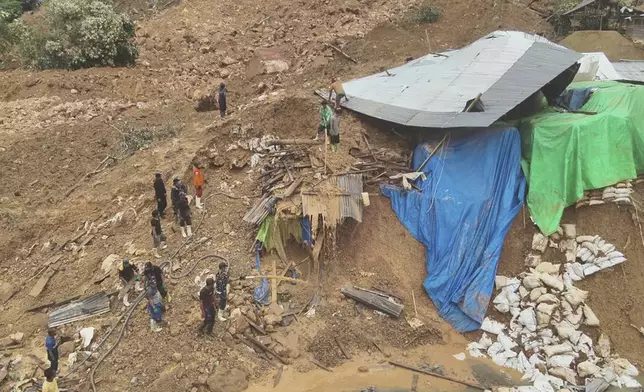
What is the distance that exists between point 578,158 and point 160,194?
8.93 m

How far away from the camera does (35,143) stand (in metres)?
15.2

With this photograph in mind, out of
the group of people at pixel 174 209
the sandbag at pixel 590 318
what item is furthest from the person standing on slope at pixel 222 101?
the sandbag at pixel 590 318

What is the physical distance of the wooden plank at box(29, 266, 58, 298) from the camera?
1095cm

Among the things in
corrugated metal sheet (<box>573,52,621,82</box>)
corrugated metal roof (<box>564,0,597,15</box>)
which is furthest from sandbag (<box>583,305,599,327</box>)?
corrugated metal roof (<box>564,0,597,15</box>)

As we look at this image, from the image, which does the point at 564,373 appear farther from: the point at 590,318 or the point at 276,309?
the point at 276,309

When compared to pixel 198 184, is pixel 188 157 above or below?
above

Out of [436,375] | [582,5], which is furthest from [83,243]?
[582,5]

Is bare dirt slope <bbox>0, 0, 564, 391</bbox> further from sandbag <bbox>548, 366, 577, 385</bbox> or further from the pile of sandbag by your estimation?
the pile of sandbag

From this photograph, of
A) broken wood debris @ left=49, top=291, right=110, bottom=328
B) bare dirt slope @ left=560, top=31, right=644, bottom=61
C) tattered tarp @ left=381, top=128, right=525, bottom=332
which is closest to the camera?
broken wood debris @ left=49, top=291, right=110, bottom=328

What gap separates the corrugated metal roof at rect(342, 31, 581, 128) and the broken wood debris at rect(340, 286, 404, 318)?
12.9 feet

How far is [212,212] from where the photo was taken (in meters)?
12.0

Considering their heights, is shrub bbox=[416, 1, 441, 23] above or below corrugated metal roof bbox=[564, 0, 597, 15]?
below

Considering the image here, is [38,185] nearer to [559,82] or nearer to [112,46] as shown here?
[112,46]

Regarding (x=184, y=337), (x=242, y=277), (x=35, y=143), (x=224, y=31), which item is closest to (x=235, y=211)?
(x=242, y=277)
